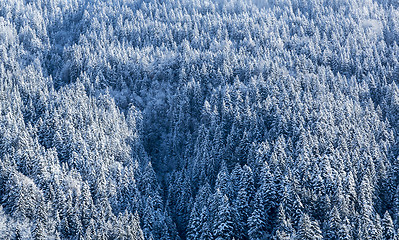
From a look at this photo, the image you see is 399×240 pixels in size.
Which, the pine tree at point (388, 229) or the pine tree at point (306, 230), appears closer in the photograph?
the pine tree at point (306, 230)

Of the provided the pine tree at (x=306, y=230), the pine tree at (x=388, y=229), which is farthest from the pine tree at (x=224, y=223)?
the pine tree at (x=388, y=229)

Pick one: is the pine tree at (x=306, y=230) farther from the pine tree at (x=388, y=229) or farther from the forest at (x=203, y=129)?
the pine tree at (x=388, y=229)

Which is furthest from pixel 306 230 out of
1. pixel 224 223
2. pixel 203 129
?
pixel 203 129

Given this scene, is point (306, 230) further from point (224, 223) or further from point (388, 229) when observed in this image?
point (224, 223)

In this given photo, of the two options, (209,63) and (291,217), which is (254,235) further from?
(209,63)

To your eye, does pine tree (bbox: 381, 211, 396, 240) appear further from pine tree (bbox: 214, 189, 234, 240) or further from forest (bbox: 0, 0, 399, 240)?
pine tree (bbox: 214, 189, 234, 240)

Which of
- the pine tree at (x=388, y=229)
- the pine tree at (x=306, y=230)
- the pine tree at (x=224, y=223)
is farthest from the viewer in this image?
the pine tree at (x=224, y=223)

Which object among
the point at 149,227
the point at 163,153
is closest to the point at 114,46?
the point at 163,153

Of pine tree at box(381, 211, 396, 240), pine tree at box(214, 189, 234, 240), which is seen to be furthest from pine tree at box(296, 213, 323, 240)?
pine tree at box(214, 189, 234, 240)
